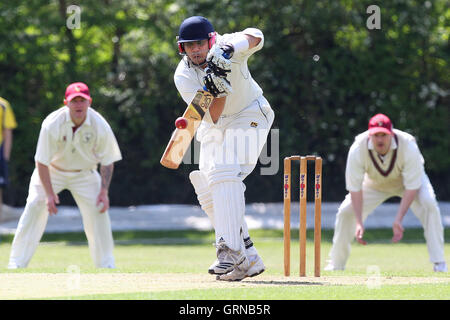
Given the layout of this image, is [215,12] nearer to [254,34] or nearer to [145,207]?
[145,207]

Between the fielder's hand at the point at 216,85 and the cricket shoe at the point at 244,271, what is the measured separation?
109 cm

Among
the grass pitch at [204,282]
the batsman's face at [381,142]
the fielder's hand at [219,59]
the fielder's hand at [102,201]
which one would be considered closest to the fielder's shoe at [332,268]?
the grass pitch at [204,282]

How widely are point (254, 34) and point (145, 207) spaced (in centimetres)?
918

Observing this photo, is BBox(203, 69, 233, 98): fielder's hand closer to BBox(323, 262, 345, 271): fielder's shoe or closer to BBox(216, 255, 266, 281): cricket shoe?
BBox(216, 255, 266, 281): cricket shoe

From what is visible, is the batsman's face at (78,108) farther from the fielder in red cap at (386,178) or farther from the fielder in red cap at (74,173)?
the fielder in red cap at (386,178)

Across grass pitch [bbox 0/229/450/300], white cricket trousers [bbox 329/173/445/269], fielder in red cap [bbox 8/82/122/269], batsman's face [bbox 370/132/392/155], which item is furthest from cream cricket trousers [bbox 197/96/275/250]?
white cricket trousers [bbox 329/173/445/269]

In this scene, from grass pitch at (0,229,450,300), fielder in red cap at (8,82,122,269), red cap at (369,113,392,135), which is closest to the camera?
grass pitch at (0,229,450,300)

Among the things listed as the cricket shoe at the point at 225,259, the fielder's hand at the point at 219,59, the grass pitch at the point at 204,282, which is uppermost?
the fielder's hand at the point at 219,59

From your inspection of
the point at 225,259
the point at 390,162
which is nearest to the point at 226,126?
the point at 225,259

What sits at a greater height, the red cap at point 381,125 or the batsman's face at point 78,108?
the batsman's face at point 78,108

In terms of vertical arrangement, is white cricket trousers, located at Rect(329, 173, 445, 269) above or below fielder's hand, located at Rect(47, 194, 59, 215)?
below

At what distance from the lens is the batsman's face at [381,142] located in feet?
29.0

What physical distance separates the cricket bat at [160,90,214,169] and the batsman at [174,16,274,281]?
0.07 metres

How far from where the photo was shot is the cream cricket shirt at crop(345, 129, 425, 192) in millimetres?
8945
